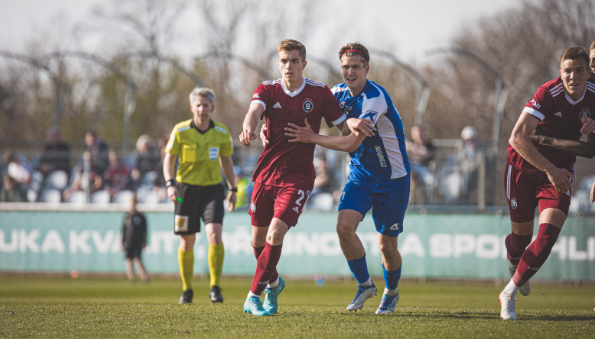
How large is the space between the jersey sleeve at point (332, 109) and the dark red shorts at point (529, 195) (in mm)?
1869

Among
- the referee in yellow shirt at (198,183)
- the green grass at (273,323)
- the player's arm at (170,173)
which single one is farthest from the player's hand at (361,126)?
the player's arm at (170,173)

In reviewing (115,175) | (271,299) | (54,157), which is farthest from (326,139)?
(54,157)

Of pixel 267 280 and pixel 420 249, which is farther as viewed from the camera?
pixel 420 249

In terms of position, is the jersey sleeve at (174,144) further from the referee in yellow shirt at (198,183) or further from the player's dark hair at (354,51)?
the player's dark hair at (354,51)

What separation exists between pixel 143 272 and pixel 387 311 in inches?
371

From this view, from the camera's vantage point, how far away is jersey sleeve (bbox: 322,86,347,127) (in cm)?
677

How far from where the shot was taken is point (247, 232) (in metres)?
15.5

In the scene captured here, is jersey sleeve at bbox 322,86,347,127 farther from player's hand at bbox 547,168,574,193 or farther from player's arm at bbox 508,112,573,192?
player's hand at bbox 547,168,574,193

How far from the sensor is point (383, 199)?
273 inches

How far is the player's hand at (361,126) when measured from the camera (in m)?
6.45

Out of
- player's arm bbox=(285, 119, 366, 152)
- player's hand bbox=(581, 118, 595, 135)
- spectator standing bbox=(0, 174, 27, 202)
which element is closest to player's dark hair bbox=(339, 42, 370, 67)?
player's arm bbox=(285, 119, 366, 152)

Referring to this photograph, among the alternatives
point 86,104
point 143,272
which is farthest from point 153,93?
point 143,272

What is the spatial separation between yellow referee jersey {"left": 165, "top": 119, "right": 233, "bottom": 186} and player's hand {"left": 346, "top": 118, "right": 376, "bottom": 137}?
287 centimetres

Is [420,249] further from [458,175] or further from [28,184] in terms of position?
[28,184]
